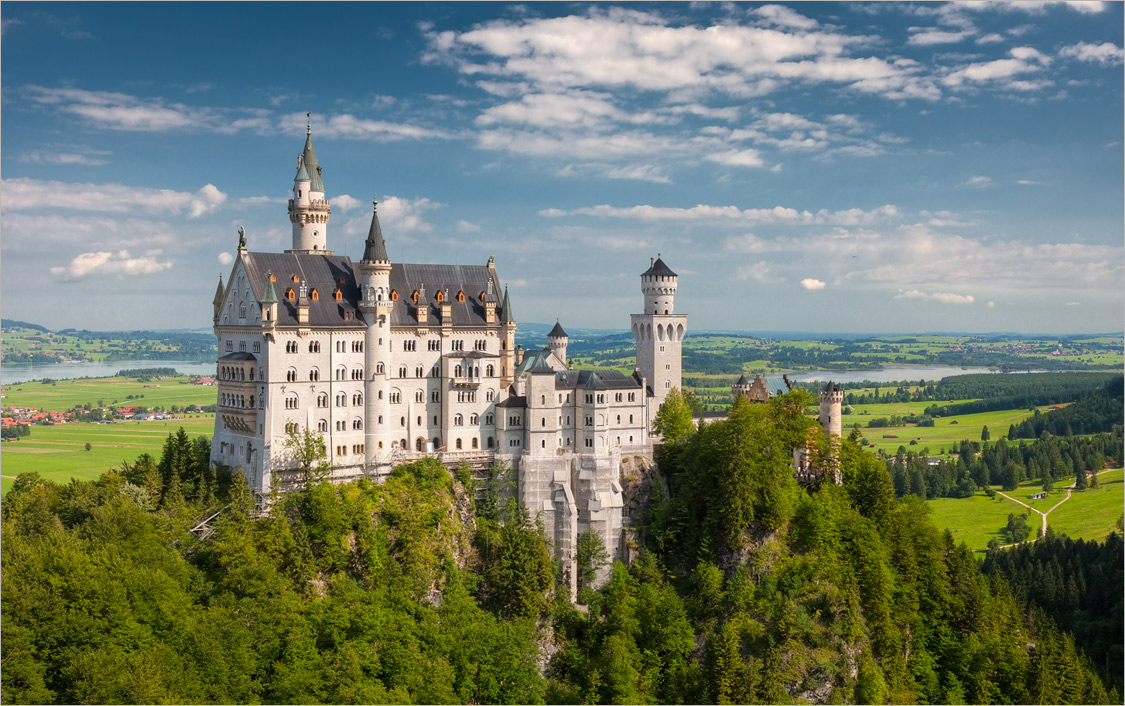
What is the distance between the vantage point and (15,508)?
70812 mm

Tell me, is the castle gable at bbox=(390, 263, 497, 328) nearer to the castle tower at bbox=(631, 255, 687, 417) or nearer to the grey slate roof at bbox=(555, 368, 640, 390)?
the grey slate roof at bbox=(555, 368, 640, 390)

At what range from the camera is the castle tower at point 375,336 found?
75688 millimetres

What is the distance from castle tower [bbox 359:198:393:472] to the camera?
248 feet

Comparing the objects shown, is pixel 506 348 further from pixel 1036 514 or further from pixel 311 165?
pixel 1036 514

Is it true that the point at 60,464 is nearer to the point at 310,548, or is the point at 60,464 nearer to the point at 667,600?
the point at 310,548

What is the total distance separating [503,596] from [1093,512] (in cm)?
11247

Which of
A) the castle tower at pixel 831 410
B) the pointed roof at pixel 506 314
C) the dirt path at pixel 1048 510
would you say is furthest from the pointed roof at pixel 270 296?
the dirt path at pixel 1048 510

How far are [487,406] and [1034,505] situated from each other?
111768mm

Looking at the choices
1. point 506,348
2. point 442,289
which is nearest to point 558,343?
point 506,348

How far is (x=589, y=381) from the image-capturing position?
81.9 metres

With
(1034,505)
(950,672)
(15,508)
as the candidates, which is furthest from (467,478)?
(1034,505)

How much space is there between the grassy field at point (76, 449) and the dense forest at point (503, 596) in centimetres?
6888

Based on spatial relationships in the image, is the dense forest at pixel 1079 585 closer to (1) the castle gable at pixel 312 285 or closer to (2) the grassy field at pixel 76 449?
(1) the castle gable at pixel 312 285

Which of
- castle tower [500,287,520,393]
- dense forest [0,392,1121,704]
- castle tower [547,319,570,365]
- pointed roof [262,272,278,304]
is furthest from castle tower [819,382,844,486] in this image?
pointed roof [262,272,278,304]
